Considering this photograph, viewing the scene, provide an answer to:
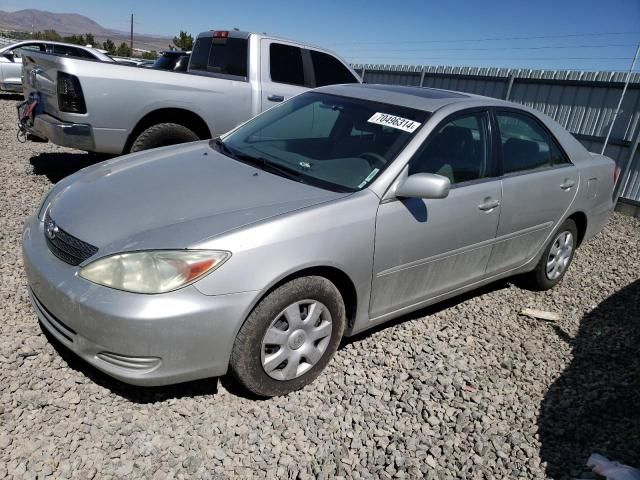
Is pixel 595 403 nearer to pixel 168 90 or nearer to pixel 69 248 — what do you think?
pixel 69 248

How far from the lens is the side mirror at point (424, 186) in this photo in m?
2.70

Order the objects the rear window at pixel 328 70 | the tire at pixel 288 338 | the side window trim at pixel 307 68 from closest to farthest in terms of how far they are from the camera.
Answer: the tire at pixel 288 338
the side window trim at pixel 307 68
the rear window at pixel 328 70

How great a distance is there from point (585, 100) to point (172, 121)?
6830 millimetres

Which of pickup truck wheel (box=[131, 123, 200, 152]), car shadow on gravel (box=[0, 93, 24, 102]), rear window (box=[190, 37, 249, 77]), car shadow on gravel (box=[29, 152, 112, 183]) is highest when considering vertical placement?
rear window (box=[190, 37, 249, 77])

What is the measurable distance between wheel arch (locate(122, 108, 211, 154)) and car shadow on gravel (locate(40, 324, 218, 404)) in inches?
124

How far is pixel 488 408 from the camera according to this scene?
291 centimetres

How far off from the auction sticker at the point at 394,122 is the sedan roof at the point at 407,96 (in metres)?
0.15

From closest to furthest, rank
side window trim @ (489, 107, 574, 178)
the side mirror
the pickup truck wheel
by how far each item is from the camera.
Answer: the side mirror
side window trim @ (489, 107, 574, 178)
the pickup truck wheel

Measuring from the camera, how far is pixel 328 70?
6.76 metres

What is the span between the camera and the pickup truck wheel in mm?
5328

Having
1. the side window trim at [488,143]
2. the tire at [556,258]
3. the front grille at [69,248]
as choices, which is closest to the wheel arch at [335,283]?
the front grille at [69,248]

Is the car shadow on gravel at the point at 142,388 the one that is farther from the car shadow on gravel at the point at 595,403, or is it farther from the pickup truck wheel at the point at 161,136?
the pickup truck wheel at the point at 161,136

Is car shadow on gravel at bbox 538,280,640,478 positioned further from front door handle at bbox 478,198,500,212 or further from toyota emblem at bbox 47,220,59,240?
toyota emblem at bbox 47,220,59,240

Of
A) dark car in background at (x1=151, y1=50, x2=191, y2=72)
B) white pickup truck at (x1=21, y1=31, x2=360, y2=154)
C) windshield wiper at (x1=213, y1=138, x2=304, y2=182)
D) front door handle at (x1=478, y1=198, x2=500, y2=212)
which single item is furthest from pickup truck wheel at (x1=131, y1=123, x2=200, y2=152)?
front door handle at (x1=478, y1=198, x2=500, y2=212)
